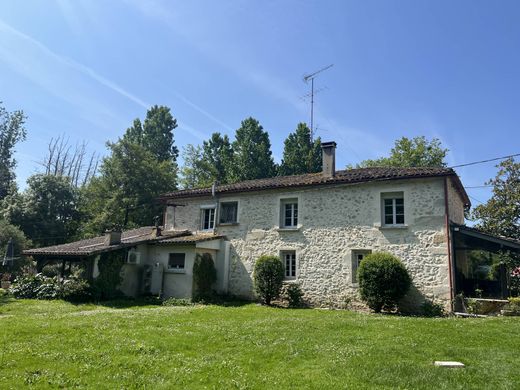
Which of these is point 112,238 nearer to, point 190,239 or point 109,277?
point 109,277

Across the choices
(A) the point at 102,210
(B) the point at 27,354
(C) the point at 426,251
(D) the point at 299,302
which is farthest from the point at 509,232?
(A) the point at 102,210

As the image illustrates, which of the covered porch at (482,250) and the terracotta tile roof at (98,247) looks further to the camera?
the terracotta tile roof at (98,247)

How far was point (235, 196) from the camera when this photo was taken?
19.2 metres

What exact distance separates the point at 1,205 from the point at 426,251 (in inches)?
1265

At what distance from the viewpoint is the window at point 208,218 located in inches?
781

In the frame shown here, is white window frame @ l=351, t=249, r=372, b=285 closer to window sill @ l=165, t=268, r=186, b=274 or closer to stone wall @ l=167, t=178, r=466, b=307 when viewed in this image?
stone wall @ l=167, t=178, r=466, b=307

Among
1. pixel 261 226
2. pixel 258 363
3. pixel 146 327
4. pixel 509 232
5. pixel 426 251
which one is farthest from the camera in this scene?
pixel 509 232

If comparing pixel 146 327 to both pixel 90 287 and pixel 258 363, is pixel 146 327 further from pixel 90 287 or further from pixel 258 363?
pixel 90 287

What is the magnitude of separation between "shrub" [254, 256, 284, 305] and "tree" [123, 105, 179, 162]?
3083 cm

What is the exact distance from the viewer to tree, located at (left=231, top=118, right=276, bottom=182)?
37562 millimetres

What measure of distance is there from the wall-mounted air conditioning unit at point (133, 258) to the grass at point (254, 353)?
7.33 m

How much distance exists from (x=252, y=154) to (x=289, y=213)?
826 inches

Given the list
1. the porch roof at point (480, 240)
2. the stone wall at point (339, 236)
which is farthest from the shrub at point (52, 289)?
the porch roof at point (480, 240)

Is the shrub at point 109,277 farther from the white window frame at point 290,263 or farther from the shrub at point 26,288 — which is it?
the white window frame at point 290,263
